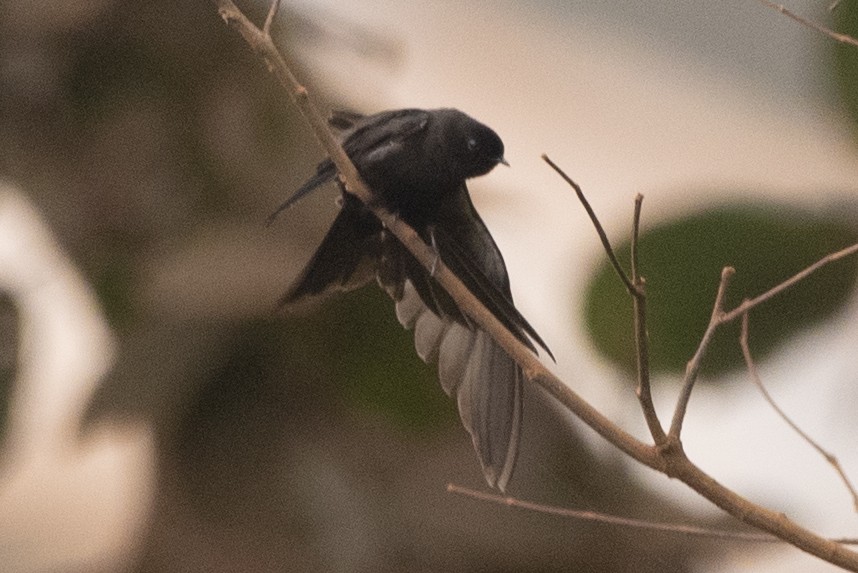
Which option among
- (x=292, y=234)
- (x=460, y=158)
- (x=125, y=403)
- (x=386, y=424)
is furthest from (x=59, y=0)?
(x=460, y=158)

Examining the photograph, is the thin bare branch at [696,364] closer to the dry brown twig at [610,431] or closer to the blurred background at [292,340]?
the dry brown twig at [610,431]

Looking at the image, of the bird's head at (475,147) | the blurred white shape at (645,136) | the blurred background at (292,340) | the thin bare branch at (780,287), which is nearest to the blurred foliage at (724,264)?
the blurred background at (292,340)

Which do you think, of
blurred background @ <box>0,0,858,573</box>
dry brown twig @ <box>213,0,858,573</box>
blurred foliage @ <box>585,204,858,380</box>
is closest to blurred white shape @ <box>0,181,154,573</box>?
blurred background @ <box>0,0,858,573</box>

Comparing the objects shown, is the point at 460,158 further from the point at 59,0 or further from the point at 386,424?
the point at 59,0

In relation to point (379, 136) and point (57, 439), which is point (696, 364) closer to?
point (379, 136)

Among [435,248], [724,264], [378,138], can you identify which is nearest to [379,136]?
[378,138]

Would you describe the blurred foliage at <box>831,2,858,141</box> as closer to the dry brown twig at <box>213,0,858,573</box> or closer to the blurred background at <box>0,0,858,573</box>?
the blurred background at <box>0,0,858,573</box>
